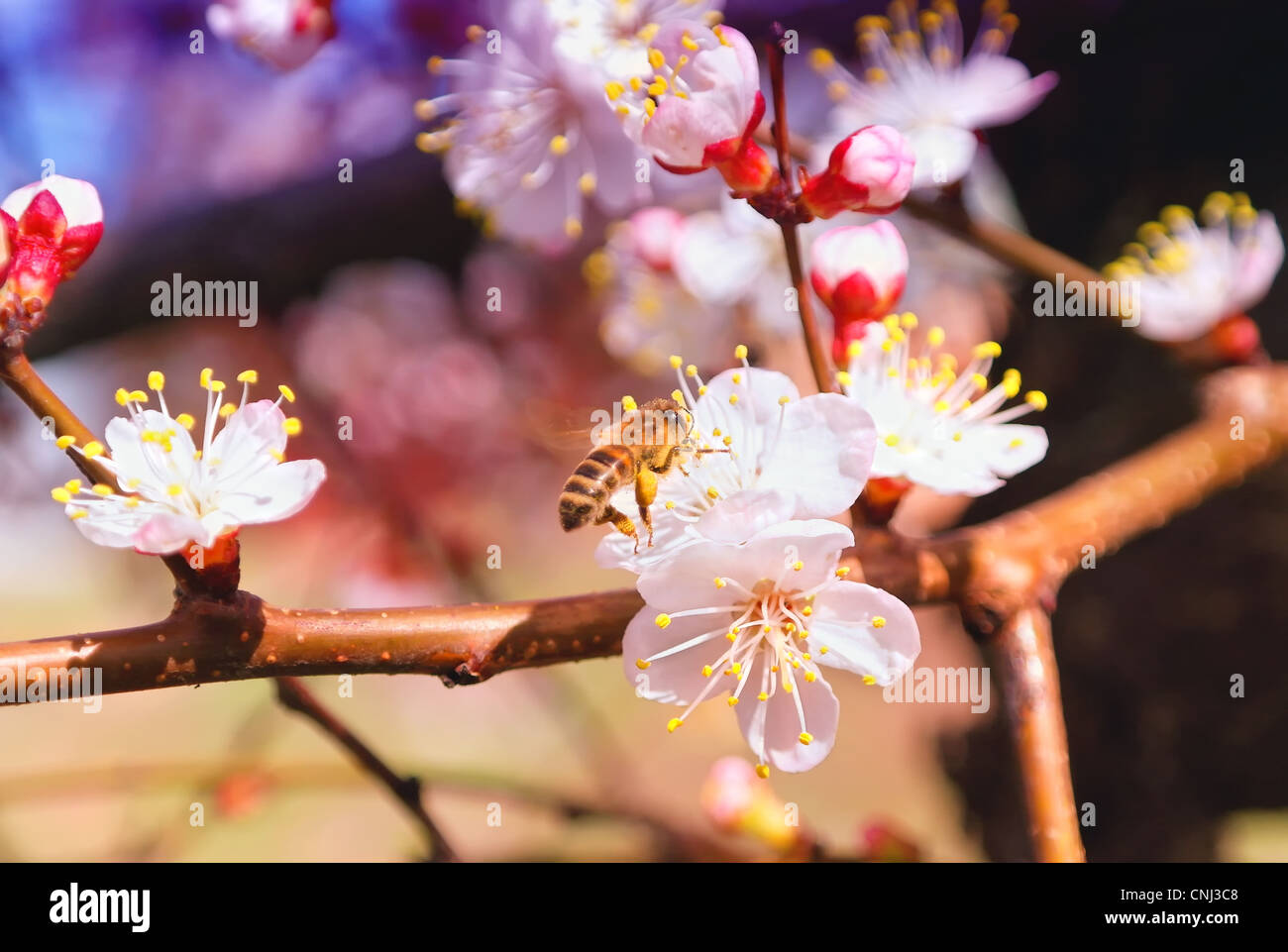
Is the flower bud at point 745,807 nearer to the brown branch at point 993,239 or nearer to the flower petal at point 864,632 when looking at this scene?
the flower petal at point 864,632

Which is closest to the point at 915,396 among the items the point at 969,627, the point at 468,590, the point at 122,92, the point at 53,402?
the point at 969,627

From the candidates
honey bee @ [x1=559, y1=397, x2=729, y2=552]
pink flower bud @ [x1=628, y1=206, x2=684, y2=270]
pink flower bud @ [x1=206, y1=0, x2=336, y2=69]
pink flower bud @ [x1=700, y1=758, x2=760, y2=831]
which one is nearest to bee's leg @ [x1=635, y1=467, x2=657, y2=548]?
honey bee @ [x1=559, y1=397, x2=729, y2=552]

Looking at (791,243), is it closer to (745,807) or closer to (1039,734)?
(1039,734)

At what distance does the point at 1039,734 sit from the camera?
635mm

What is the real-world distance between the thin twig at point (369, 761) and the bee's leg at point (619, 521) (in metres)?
0.22

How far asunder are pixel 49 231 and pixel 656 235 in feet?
2.12

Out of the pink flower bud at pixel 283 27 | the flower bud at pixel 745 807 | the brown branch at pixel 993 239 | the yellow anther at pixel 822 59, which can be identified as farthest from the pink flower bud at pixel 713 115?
the flower bud at pixel 745 807

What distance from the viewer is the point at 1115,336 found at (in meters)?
1.31

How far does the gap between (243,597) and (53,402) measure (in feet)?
0.48

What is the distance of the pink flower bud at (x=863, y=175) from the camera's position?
59 centimetres

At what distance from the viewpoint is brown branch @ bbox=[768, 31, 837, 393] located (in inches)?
23.0

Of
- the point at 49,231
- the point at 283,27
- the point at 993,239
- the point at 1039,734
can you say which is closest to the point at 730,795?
the point at 1039,734

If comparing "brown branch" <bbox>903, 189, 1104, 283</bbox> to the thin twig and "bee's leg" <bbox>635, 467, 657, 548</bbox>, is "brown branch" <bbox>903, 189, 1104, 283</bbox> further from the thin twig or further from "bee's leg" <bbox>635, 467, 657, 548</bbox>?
the thin twig

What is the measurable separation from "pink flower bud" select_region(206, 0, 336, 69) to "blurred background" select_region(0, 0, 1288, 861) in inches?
5.4
